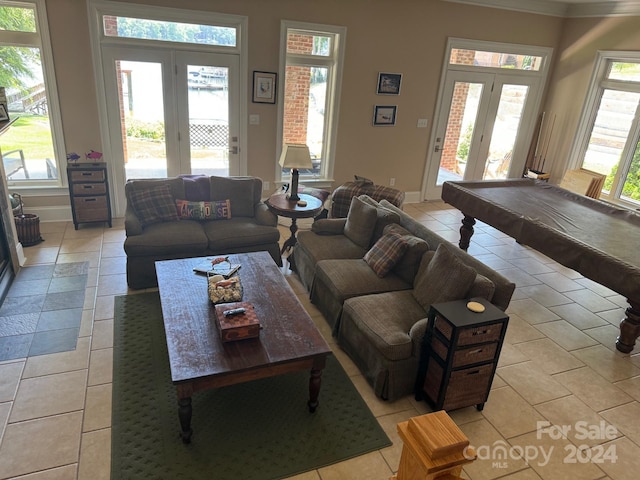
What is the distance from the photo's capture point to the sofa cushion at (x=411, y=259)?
3.68 metres

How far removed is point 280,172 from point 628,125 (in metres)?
5.04

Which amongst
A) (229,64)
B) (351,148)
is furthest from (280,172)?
(229,64)

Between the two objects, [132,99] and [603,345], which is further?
[132,99]

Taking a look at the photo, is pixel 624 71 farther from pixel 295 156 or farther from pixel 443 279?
pixel 443 279

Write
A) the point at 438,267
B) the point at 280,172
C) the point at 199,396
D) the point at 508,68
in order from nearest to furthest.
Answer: the point at 199,396
the point at 438,267
the point at 280,172
the point at 508,68

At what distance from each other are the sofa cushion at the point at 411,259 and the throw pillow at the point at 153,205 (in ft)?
7.65

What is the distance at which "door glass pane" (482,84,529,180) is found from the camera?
7340 millimetres

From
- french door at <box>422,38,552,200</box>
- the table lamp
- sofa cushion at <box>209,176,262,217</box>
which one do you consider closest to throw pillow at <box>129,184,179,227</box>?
sofa cushion at <box>209,176,262,217</box>

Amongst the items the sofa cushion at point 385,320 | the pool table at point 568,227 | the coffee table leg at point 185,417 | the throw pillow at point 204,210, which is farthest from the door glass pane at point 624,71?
the coffee table leg at point 185,417

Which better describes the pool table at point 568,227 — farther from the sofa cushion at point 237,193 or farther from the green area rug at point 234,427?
the sofa cushion at point 237,193

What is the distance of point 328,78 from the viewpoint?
623 centimetres

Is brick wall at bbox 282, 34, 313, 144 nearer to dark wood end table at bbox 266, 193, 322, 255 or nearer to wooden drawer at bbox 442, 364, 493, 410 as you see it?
dark wood end table at bbox 266, 193, 322, 255

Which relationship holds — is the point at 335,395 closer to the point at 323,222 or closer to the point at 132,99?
the point at 323,222

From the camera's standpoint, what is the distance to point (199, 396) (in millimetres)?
2959
